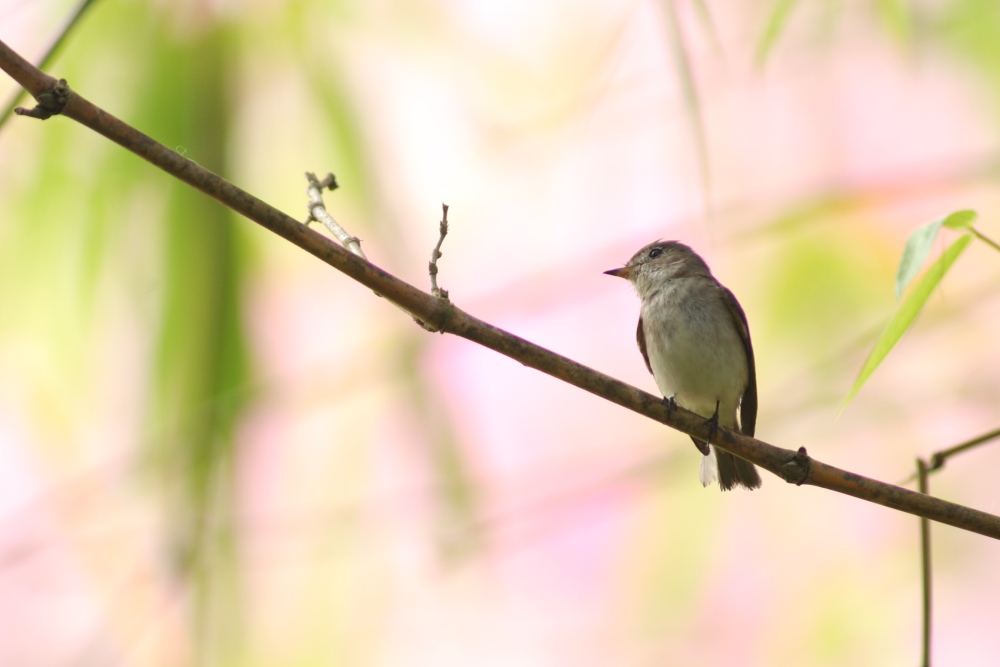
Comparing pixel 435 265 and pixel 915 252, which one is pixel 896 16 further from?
pixel 435 265

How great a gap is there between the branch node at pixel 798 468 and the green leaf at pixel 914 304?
4.0 inches

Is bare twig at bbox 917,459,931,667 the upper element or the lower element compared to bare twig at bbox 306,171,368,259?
lower

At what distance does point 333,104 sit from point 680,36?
864mm

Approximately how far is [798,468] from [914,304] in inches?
9.7

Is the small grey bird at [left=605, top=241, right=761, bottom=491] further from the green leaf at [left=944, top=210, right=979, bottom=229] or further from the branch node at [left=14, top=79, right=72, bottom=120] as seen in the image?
the branch node at [left=14, top=79, right=72, bottom=120]

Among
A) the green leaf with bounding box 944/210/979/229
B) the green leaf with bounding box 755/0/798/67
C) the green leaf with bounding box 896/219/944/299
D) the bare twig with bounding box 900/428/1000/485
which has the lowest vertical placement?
the bare twig with bounding box 900/428/1000/485

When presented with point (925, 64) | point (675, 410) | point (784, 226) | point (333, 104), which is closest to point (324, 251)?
point (675, 410)

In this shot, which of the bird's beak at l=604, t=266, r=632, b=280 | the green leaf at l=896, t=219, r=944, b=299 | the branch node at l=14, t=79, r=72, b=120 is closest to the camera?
the branch node at l=14, t=79, r=72, b=120

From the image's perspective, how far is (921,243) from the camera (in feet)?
3.41

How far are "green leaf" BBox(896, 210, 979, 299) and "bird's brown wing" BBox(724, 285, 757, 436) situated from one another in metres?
1.23

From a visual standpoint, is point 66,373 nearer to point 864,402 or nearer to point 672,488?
point 672,488

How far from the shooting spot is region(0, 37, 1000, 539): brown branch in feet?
2.70

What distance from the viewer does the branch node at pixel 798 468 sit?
44.3 inches

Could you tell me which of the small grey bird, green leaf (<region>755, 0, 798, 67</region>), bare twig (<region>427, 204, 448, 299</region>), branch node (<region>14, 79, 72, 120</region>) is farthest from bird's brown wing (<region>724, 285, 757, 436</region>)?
branch node (<region>14, 79, 72, 120</region>)
